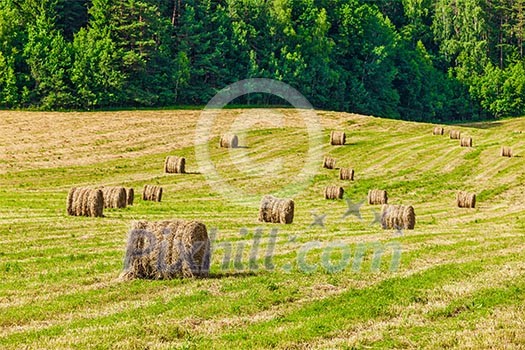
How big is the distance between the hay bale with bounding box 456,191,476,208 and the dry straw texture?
2006 cm

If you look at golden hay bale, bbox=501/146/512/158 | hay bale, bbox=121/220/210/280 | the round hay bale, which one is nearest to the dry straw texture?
the round hay bale

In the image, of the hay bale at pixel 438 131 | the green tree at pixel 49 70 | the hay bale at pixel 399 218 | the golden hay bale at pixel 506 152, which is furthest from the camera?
the green tree at pixel 49 70

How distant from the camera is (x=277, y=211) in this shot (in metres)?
32.9

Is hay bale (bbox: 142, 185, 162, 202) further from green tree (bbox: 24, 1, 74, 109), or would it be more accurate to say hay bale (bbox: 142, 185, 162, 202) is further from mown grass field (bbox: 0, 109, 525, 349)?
green tree (bbox: 24, 1, 74, 109)

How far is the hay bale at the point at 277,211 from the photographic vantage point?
3281 cm

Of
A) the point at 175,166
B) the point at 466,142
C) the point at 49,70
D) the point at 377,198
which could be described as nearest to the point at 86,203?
the point at 377,198

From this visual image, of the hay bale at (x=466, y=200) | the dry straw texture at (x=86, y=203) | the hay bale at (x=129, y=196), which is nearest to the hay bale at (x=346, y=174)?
the hay bale at (x=466, y=200)

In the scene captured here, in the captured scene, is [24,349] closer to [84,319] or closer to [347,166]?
[84,319]

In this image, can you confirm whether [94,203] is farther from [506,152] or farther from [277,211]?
[506,152]

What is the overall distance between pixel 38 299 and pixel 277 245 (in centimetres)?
1036

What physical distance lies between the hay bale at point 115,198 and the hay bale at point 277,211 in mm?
7111

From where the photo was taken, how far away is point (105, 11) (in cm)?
9275

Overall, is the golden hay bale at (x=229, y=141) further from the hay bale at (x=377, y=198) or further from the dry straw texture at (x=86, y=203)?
the dry straw texture at (x=86, y=203)

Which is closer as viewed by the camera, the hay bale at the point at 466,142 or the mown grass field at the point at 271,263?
the mown grass field at the point at 271,263
